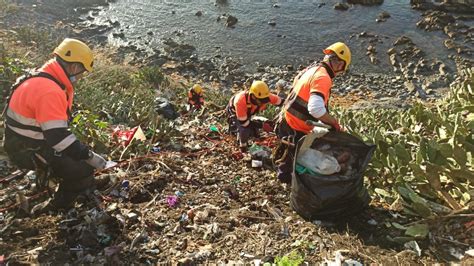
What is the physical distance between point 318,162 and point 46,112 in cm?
245

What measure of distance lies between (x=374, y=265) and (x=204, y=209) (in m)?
1.72

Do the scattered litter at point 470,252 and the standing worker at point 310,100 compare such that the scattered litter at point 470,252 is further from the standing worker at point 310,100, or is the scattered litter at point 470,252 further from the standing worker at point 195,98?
the standing worker at point 195,98

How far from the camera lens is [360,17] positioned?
1819 cm

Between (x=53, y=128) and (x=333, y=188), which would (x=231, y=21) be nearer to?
(x=333, y=188)

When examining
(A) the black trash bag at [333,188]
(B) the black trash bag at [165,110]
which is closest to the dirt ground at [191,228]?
(A) the black trash bag at [333,188]

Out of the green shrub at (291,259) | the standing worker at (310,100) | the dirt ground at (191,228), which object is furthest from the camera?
the standing worker at (310,100)

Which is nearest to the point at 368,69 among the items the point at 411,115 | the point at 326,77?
the point at 411,115

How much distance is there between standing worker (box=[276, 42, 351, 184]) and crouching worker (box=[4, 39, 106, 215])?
2108 mm

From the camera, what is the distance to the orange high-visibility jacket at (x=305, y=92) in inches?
172

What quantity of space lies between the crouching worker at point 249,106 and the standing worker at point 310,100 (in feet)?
4.33

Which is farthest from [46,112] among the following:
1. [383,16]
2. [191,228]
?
[383,16]

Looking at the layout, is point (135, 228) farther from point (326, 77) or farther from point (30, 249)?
point (326, 77)

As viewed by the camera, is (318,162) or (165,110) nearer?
(318,162)

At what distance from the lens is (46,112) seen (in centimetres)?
359
